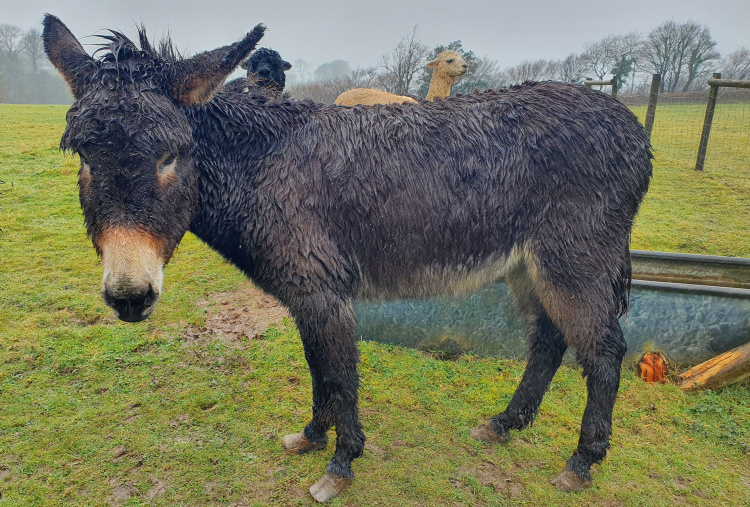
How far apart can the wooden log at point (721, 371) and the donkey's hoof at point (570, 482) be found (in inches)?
59.0

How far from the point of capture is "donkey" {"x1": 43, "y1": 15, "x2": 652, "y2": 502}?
2256 millimetres

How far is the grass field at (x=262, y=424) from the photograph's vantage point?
266 cm

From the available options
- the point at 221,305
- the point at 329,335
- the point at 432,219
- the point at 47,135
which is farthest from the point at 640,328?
the point at 47,135

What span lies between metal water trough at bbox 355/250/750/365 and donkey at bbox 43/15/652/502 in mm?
930

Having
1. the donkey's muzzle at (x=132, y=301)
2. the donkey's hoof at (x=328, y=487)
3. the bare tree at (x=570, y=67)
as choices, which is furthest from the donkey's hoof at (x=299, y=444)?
the bare tree at (x=570, y=67)

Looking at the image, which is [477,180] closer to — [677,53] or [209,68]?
[209,68]

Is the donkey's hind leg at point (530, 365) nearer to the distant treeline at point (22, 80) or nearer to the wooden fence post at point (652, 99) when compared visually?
the wooden fence post at point (652, 99)

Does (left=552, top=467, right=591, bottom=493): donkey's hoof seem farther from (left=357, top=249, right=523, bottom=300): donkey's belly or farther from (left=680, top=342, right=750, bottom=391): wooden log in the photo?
(left=680, top=342, right=750, bottom=391): wooden log

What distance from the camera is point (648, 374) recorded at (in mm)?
3668

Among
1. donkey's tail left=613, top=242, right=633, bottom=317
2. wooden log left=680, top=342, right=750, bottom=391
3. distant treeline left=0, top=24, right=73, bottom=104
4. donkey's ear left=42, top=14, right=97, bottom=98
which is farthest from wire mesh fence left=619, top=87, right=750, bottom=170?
distant treeline left=0, top=24, right=73, bottom=104

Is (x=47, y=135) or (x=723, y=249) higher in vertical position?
(x=47, y=135)

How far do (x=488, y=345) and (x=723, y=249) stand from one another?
4.42m

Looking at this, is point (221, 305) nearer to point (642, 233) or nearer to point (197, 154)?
point (197, 154)

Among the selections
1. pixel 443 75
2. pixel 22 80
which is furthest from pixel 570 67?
pixel 22 80
